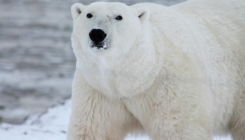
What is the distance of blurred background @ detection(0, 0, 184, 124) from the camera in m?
8.59

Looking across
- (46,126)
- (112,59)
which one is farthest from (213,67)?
(46,126)

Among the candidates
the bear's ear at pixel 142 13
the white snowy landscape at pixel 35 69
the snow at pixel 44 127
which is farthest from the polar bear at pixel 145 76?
the snow at pixel 44 127

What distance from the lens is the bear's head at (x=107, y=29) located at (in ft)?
11.4

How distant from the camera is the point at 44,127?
6.24 metres

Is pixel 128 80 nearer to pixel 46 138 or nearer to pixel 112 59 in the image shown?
pixel 112 59

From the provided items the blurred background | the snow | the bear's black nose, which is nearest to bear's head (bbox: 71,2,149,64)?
the bear's black nose

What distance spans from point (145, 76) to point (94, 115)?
20.6 inches

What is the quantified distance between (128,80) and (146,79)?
0.14 meters

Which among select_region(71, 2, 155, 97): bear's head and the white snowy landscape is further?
the white snowy landscape

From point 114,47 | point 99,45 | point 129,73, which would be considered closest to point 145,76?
point 129,73

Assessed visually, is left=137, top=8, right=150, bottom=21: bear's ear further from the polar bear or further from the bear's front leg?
the bear's front leg

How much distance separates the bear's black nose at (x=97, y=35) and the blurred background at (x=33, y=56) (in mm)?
3859

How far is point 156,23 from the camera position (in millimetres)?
4133

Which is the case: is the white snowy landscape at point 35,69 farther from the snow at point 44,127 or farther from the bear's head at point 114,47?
the bear's head at point 114,47
